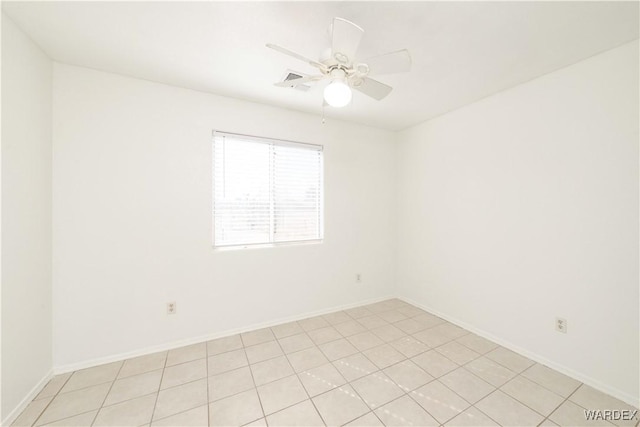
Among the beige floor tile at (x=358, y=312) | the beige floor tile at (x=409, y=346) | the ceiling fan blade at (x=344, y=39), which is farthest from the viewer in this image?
the beige floor tile at (x=358, y=312)

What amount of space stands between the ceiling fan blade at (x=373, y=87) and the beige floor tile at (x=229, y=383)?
2325 mm

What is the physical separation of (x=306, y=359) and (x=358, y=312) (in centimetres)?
119

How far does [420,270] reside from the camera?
338 cm

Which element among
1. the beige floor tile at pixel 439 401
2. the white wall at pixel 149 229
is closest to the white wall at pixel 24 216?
the white wall at pixel 149 229

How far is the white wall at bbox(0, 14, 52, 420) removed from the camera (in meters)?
1.52

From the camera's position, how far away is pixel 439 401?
1.73 meters

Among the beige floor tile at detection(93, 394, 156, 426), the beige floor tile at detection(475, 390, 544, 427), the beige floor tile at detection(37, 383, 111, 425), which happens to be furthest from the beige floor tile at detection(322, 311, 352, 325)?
the beige floor tile at detection(37, 383, 111, 425)

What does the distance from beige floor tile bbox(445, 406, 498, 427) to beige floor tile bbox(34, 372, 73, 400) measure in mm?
2741

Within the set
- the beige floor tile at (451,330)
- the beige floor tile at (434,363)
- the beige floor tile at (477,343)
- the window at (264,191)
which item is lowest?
the beige floor tile at (434,363)

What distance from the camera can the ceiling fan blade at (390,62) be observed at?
4.49ft

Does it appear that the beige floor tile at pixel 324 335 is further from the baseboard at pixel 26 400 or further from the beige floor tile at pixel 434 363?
the baseboard at pixel 26 400

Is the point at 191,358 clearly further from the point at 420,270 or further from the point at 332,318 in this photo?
the point at 420,270

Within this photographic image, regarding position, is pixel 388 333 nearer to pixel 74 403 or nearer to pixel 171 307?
pixel 171 307

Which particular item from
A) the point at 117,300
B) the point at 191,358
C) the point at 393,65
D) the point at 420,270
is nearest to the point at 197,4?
the point at 393,65
